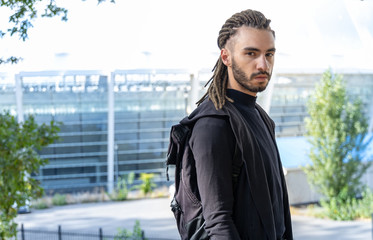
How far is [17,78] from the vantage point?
9766 mm

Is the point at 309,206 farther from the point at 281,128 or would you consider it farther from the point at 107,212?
the point at 107,212

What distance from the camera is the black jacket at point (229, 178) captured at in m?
1.10

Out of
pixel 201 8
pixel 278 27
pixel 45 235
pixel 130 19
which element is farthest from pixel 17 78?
pixel 278 27

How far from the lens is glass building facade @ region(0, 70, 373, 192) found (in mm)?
10969

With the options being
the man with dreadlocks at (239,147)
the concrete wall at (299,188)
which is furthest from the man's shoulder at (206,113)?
the concrete wall at (299,188)

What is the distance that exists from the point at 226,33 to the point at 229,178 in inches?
13.6

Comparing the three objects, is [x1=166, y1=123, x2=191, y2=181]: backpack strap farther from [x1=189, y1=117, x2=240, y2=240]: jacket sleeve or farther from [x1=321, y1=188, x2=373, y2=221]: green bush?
[x1=321, y1=188, x2=373, y2=221]: green bush

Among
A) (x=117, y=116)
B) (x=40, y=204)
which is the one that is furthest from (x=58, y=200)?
(x=117, y=116)

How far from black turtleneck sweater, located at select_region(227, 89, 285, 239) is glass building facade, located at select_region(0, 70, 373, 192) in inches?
366

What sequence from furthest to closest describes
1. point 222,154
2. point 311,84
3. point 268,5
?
point 311,84, point 268,5, point 222,154

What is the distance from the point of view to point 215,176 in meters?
1.11

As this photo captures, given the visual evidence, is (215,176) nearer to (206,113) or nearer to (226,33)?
(206,113)

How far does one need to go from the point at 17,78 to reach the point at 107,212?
127 inches

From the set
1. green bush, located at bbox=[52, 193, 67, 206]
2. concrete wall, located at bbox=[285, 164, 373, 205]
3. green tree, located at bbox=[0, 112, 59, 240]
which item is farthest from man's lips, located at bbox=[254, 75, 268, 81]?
green bush, located at bbox=[52, 193, 67, 206]
